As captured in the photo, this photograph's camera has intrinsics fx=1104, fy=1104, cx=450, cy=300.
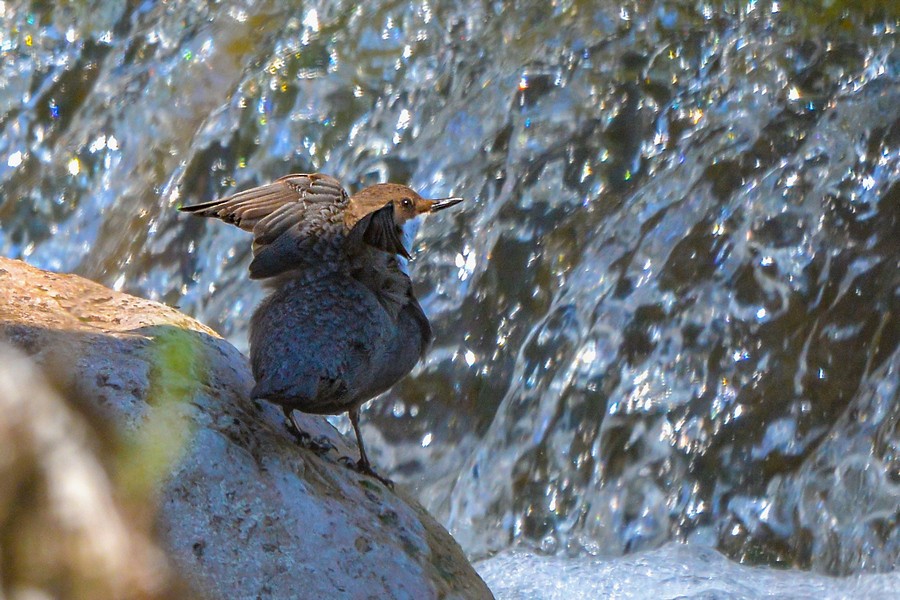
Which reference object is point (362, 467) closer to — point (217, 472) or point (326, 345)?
point (326, 345)

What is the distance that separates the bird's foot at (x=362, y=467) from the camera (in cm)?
321

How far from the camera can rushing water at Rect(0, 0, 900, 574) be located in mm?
4773

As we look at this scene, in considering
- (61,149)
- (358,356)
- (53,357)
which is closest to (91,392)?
(53,357)

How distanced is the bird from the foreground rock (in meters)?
0.14

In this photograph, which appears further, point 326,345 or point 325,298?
point 325,298

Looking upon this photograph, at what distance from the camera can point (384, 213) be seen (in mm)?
2822

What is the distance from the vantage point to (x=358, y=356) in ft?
9.61

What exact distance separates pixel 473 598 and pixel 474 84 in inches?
152

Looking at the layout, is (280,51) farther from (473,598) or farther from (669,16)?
(473,598)

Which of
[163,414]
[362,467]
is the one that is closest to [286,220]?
A: [362,467]

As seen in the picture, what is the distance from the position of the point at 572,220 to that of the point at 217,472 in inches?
136

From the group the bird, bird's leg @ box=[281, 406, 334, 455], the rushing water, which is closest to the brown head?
the bird

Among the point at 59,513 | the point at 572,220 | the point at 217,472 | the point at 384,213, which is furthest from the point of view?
the point at 572,220

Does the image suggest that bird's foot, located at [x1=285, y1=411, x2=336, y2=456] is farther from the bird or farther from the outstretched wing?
the outstretched wing
